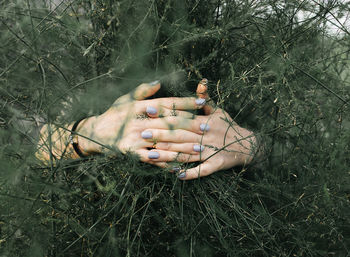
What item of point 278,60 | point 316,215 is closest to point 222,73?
point 278,60

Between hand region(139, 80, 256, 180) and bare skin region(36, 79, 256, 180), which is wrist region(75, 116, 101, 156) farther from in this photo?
hand region(139, 80, 256, 180)

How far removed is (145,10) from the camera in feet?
2.41

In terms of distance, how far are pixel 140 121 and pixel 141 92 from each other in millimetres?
80

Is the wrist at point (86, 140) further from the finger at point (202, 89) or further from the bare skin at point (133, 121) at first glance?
the finger at point (202, 89)

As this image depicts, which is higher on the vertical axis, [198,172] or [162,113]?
[162,113]

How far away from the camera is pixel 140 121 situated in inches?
32.7

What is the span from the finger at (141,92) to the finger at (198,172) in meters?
0.22

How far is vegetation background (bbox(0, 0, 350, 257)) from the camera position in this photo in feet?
2.15

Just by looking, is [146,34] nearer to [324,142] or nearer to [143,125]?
[143,125]

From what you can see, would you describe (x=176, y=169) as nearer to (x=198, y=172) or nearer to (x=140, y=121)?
(x=198, y=172)

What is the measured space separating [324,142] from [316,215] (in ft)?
0.65

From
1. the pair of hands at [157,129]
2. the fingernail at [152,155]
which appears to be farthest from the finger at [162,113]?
the fingernail at [152,155]

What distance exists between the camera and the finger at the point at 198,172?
0.73 metres

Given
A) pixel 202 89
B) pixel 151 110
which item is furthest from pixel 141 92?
pixel 202 89
